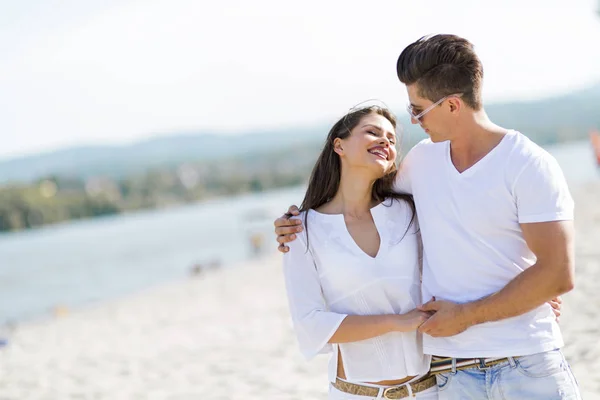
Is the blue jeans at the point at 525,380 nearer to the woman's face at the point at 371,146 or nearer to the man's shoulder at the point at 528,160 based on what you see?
the man's shoulder at the point at 528,160

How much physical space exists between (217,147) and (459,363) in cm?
19101

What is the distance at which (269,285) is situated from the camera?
16641mm

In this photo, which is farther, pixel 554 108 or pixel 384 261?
pixel 554 108

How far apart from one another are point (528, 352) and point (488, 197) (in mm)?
491

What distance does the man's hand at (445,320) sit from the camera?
2.32 meters

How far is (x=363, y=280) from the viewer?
2588mm

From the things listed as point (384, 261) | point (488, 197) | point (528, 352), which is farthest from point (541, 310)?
point (384, 261)

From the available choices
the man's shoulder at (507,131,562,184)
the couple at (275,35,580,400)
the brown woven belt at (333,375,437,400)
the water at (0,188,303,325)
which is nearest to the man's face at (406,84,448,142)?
the couple at (275,35,580,400)

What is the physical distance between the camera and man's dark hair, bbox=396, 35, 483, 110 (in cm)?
230

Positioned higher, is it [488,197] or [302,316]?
[488,197]

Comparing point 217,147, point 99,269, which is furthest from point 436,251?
point 217,147

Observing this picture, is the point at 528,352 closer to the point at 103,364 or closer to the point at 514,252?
the point at 514,252

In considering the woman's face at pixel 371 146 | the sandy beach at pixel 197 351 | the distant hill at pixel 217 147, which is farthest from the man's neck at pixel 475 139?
the distant hill at pixel 217 147

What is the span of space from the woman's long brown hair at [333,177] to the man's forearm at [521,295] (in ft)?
2.00
